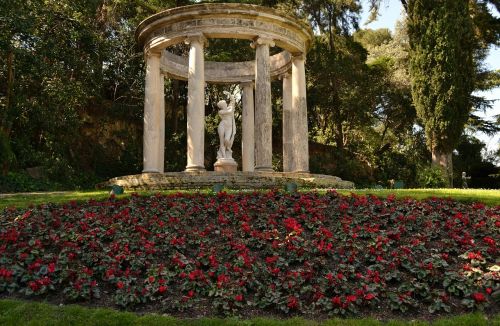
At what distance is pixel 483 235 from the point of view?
11.1m

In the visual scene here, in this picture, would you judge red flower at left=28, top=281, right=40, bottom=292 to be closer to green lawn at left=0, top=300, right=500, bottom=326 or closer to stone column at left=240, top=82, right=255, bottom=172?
green lawn at left=0, top=300, right=500, bottom=326


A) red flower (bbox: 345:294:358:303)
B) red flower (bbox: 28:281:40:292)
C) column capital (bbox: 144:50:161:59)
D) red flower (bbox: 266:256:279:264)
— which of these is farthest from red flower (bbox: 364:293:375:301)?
column capital (bbox: 144:50:161:59)

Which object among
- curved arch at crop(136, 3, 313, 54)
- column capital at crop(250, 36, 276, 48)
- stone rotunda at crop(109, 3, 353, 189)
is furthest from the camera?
column capital at crop(250, 36, 276, 48)

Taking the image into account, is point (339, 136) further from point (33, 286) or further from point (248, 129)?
point (33, 286)

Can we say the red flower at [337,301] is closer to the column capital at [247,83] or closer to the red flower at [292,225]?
the red flower at [292,225]

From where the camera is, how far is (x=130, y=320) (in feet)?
24.2

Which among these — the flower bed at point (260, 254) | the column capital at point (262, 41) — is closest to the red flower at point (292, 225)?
the flower bed at point (260, 254)

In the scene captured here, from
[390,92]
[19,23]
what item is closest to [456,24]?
[390,92]

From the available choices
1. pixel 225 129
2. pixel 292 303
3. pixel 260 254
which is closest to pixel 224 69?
pixel 225 129

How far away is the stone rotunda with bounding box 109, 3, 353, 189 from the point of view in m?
20.4

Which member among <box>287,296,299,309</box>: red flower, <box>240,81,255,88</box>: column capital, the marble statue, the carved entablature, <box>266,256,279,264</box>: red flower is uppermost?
the carved entablature

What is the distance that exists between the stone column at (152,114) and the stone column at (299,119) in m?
6.92

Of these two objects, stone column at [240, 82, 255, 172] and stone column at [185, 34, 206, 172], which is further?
stone column at [240, 82, 255, 172]

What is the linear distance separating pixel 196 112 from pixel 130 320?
14.9 meters
